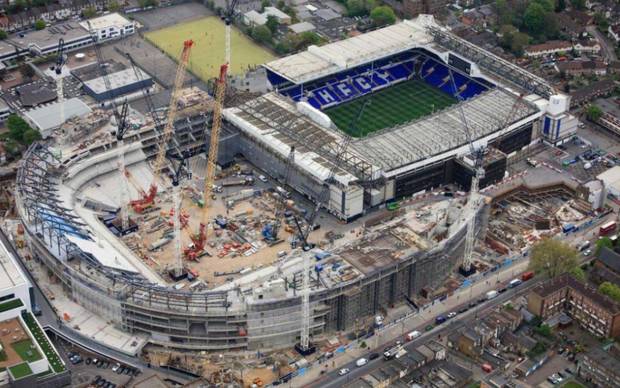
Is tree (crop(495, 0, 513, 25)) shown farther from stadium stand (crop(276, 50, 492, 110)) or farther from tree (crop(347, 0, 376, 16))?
tree (crop(347, 0, 376, 16))

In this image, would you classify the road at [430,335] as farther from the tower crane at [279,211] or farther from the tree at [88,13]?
the tree at [88,13]

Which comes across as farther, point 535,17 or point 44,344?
point 535,17

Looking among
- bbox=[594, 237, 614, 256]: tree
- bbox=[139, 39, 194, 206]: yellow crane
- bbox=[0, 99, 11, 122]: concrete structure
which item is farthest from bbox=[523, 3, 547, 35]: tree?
bbox=[0, 99, 11, 122]: concrete structure

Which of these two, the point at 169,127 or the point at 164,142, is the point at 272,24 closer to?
the point at 169,127

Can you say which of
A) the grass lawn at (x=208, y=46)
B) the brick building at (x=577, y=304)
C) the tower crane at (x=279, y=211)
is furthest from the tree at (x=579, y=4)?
the brick building at (x=577, y=304)

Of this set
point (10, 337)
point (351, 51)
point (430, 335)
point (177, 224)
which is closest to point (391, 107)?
point (351, 51)

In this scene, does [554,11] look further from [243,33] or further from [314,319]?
[314,319]

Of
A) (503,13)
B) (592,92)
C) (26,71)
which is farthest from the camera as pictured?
(503,13)
